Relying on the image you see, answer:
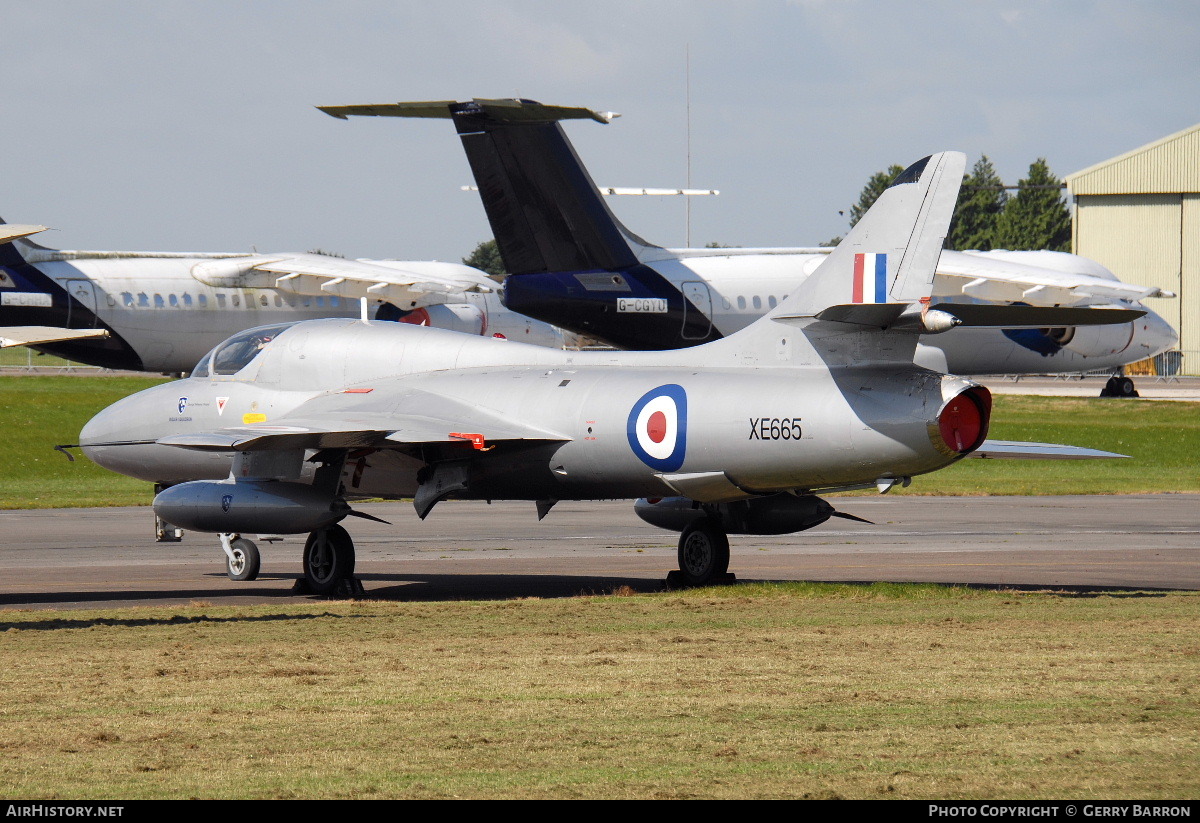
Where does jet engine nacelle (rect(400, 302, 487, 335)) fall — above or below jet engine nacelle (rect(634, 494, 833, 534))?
above

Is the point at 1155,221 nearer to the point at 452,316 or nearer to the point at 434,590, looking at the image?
the point at 452,316

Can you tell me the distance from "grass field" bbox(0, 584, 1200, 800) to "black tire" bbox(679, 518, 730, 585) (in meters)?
2.82

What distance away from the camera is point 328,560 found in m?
17.2

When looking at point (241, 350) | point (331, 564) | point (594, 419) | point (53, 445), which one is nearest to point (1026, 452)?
point (594, 419)

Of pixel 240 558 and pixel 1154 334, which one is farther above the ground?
pixel 1154 334

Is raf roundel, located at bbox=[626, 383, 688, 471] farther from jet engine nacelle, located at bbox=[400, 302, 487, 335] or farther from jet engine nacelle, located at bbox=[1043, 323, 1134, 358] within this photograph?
jet engine nacelle, located at bbox=[400, 302, 487, 335]

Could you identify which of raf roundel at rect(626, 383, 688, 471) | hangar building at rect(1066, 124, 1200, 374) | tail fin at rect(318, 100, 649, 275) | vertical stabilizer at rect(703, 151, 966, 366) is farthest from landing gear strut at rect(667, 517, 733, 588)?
hangar building at rect(1066, 124, 1200, 374)

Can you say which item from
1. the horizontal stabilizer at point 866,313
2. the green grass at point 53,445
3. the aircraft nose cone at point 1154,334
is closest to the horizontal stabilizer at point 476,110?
the green grass at point 53,445

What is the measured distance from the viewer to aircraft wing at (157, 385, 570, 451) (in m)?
16.2

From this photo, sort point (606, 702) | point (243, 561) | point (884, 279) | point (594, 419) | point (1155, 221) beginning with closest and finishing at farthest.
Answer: point (606, 702), point (884, 279), point (594, 419), point (243, 561), point (1155, 221)

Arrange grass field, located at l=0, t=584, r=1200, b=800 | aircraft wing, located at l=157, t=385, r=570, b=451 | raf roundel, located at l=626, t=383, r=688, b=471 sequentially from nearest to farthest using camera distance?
grass field, located at l=0, t=584, r=1200, b=800 → raf roundel, located at l=626, t=383, r=688, b=471 → aircraft wing, located at l=157, t=385, r=570, b=451

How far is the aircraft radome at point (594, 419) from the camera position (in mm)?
14766

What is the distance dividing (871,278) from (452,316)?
37.1 metres

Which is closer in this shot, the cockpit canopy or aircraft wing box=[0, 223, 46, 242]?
aircraft wing box=[0, 223, 46, 242]
